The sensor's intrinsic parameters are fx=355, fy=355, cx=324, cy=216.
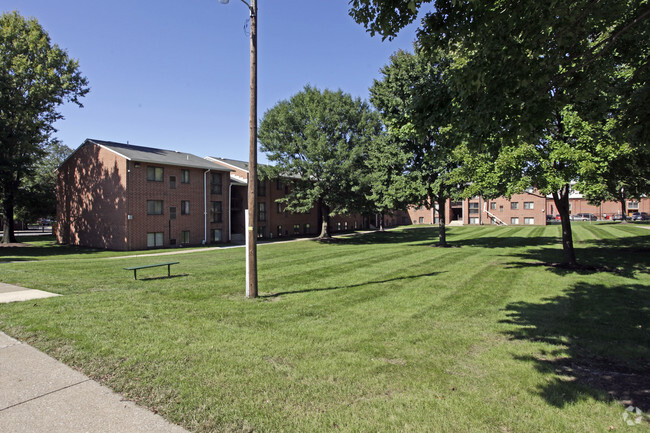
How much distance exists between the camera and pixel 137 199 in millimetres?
29078

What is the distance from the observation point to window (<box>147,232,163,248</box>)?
98.5 ft

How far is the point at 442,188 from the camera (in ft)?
80.5

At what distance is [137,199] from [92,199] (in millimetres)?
Answer: 5729

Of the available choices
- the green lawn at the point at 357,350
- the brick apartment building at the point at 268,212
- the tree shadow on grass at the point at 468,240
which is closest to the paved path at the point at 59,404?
the green lawn at the point at 357,350

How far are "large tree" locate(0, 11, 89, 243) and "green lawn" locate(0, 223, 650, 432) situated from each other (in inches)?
898

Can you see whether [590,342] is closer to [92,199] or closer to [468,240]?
[468,240]

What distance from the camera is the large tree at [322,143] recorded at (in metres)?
30.0

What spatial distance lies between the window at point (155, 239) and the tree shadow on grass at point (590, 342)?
28.9 metres

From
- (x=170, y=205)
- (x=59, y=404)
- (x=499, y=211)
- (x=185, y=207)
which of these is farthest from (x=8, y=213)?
(x=499, y=211)

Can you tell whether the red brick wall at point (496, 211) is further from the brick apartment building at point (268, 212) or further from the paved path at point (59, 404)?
the paved path at point (59, 404)

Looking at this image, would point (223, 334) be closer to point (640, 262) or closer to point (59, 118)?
point (640, 262)

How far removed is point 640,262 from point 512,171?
7.79m

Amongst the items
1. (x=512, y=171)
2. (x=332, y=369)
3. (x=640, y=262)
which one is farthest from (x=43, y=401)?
(x=640, y=262)

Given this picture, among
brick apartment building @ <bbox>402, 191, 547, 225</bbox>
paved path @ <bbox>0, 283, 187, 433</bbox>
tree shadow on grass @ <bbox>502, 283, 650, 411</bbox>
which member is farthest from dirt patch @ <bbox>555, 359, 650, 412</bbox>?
brick apartment building @ <bbox>402, 191, 547, 225</bbox>
